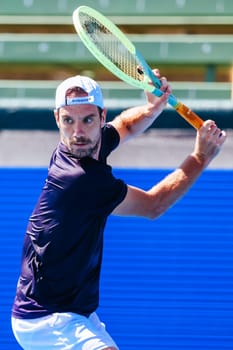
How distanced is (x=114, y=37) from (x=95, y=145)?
0.83 m

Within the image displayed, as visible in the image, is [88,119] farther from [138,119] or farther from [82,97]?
[138,119]

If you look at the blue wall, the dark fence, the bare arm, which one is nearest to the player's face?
the bare arm

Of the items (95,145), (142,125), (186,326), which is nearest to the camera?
(95,145)

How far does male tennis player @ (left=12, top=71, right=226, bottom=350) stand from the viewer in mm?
2811

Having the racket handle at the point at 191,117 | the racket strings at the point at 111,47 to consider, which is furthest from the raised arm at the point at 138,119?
the racket handle at the point at 191,117

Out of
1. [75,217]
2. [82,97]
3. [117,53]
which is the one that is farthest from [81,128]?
[117,53]

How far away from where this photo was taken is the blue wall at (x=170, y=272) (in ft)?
14.2

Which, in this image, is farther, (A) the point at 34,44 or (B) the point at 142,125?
(A) the point at 34,44

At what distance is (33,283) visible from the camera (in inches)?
114

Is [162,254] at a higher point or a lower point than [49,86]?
lower

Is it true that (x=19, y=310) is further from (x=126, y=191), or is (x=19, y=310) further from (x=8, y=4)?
(x=8, y=4)

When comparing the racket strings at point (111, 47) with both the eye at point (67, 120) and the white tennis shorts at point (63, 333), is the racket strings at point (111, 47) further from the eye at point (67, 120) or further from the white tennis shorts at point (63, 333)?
the white tennis shorts at point (63, 333)

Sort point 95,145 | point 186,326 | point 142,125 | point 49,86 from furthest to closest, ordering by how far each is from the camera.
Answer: point 49,86 → point 186,326 → point 142,125 → point 95,145

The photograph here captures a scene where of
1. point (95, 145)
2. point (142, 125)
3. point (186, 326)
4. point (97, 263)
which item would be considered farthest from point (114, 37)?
point (186, 326)
